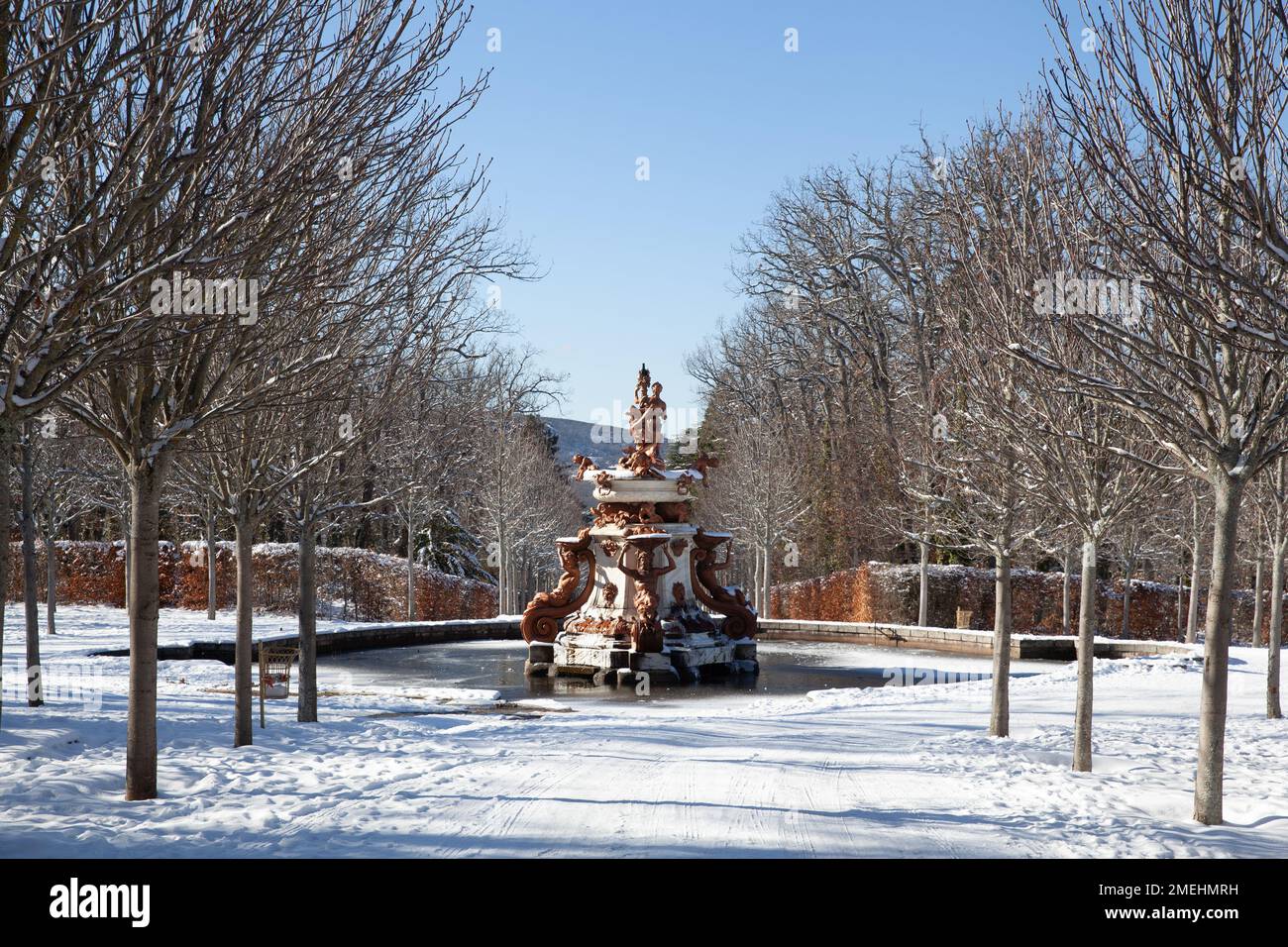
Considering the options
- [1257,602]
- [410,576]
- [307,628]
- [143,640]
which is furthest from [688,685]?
[410,576]

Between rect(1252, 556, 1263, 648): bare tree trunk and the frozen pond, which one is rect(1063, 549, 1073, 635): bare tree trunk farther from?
the frozen pond

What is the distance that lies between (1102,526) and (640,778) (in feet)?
15.1

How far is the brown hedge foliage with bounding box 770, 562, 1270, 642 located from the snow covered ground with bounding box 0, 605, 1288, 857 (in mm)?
15306

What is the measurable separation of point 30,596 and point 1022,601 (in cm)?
2475

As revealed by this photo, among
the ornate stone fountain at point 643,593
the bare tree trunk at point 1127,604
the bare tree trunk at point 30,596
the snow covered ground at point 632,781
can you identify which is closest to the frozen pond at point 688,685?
the ornate stone fountain at point 643,593

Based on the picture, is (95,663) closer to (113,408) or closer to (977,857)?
(113,408)

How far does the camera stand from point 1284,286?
A: 7.68m

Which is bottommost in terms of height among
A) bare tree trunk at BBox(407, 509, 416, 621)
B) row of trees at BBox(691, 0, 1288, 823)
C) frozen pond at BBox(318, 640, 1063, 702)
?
frozen pond at BBox(318, 640, 1063, 702)

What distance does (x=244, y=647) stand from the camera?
10.2m

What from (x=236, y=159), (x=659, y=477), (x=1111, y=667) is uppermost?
(x=236, y=159)

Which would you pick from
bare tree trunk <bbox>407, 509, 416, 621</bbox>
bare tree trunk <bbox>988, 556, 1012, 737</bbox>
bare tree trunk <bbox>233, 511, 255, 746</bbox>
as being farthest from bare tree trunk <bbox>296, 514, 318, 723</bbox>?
bare tree trunk <bbox>407, 509, 416, 621</bbox>

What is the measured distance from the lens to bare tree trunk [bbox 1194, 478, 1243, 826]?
717 centimetres
